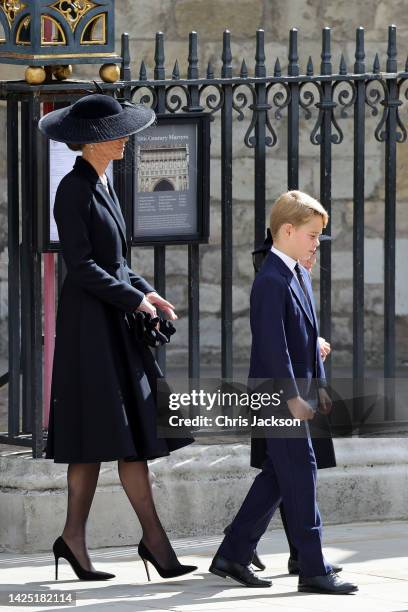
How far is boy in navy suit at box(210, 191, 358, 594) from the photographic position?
5.81 meters

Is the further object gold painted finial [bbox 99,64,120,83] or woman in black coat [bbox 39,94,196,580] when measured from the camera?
gold painted finial [bbox 99,64,120,83]

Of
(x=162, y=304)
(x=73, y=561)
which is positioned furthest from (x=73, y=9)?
(x=73, y=561)

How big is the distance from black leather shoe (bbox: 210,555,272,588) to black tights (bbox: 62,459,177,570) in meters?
0.19

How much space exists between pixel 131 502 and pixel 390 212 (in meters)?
2.07

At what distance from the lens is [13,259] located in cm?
710

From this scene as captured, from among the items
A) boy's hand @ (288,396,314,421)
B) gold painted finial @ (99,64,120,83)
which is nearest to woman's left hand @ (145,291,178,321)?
boy's hand @ (288,396,314,421)

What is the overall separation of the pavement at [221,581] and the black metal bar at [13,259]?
0.66 m

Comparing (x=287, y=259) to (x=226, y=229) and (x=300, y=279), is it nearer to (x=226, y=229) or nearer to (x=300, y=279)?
(x=300, y=279)

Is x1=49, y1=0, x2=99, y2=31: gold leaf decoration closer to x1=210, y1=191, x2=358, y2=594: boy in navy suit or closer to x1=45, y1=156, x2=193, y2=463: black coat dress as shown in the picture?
x1=45, y1=156, x2=193, y2=463: black coat dress

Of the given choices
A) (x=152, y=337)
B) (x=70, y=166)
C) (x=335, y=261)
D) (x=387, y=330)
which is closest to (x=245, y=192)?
(x=335, y=261)

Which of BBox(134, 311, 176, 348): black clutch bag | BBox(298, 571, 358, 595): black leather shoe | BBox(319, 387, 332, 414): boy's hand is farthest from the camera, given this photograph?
BBox(134, 311, 176, 348): black clutch bag

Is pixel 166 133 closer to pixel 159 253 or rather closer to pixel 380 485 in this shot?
pixel 159 253

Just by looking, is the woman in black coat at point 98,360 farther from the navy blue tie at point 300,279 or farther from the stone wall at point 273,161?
the stone wall at point 273,161

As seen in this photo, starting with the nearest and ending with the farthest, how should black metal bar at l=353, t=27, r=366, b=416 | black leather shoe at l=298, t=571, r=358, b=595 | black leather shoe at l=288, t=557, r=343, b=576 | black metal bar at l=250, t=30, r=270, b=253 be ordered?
black leather shoe at l=298, t=571, r=358, b=595, black leather shoe at l=288, t=557, r=343, b=576, black metal bar at l=250, t=30, r=270, b=253, black metal bar at l=353, t=27, r=366, b=416
